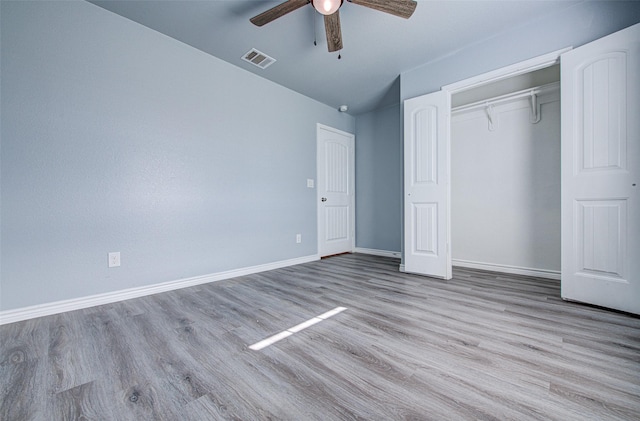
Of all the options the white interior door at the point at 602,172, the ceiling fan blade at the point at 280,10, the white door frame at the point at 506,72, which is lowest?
the white interior door at the point at 602,172

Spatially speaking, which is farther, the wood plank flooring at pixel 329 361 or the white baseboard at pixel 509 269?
the white baseboard at pixel 509 269

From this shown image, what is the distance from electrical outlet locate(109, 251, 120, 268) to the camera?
2150mm

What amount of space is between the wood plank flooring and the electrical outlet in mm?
343

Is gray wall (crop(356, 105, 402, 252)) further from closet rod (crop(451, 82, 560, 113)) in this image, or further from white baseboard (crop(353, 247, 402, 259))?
closet rod (crop(451, 82, 560, 113))

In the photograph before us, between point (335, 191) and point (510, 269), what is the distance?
2.54 m

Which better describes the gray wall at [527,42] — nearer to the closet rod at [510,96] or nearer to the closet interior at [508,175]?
the closet interior at [508,175]

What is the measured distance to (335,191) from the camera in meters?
4.27

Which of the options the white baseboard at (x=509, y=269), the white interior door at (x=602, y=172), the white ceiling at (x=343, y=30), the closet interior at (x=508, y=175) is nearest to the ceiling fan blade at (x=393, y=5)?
the white ceiling at (x=343, y=30)

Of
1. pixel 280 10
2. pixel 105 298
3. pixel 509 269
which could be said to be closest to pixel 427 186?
pixel 509 269

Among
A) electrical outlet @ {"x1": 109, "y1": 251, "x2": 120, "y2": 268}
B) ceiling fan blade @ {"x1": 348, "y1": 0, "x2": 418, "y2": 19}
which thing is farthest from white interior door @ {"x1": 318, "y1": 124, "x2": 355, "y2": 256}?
electrical outlet @ {"x1": 109, "y1": 251, "x2": 120, "y2": 268}

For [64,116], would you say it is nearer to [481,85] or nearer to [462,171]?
[481,85]

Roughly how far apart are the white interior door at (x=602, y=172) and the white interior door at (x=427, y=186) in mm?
931

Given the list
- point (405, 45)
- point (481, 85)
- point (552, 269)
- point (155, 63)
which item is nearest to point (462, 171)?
point (481, 85)

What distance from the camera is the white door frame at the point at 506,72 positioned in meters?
2.23
